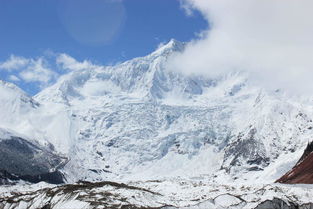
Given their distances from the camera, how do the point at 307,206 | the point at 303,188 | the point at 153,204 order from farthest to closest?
1. the point at 153,204
2. the point at 303,188
3. the point at 307,206

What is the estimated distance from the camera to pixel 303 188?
173375 millimetres

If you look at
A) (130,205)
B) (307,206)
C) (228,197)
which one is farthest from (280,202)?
(130,205)

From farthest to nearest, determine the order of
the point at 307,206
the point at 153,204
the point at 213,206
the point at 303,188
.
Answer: the point at 153,204 → the point at 303,188 → the point at 213,206 → the point at 307,206

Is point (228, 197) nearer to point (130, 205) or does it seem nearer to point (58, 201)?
point (130, 205)

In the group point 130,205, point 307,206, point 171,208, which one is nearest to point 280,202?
point 307,206

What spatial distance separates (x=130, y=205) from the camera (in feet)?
591

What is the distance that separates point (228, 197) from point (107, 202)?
43.0 m

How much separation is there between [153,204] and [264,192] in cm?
4166

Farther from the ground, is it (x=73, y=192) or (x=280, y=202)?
(x=73, y=192)

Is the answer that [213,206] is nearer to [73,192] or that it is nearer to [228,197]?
[228,197]

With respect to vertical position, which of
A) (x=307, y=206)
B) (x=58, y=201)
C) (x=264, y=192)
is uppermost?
(x=58, y=201)

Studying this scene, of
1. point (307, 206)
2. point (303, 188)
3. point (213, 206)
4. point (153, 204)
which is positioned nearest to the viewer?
point (307, 206)

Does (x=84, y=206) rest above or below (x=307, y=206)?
above

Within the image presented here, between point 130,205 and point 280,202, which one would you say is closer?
point 280,202
